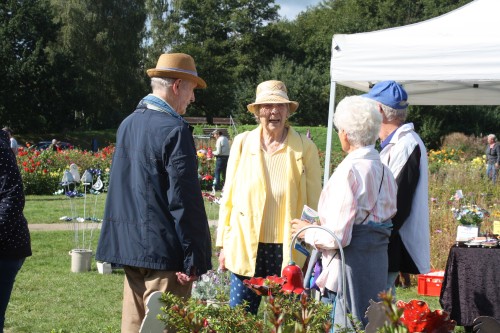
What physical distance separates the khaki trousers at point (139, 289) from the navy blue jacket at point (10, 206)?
0.72 meters

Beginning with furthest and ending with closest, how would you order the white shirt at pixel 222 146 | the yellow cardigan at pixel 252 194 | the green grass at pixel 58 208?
the white shirt at pixel 222 146 → the green grass at pixel 58 208 → the yellow cardigan at pixel 252 194

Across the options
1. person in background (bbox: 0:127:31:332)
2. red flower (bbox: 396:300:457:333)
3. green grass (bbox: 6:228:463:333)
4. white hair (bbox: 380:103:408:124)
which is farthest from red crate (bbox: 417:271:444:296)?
red flower (bbox: 396:300:457:333)

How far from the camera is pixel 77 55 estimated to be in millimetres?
48094

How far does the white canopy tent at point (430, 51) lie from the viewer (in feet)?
18.7

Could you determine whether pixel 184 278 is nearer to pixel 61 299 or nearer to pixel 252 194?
pixel 252 194

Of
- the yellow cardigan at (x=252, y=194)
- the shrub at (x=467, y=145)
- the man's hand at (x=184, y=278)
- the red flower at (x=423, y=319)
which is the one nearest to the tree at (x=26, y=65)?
the shrub at (x=467, y=145)

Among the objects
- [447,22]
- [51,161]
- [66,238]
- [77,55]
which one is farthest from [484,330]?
[77,55]

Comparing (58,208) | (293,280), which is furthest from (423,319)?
(58,208)

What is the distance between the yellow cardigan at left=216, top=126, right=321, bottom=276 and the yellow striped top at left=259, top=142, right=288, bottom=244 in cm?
3

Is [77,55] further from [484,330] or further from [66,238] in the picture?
[484,330]

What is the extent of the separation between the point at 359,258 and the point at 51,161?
58.0 feet

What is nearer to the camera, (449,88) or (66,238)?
(449,88)

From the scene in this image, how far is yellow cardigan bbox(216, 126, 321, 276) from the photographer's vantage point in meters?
3.95

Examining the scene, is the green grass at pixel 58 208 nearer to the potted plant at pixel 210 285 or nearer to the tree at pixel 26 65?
the potted plant at pixel 210 285
